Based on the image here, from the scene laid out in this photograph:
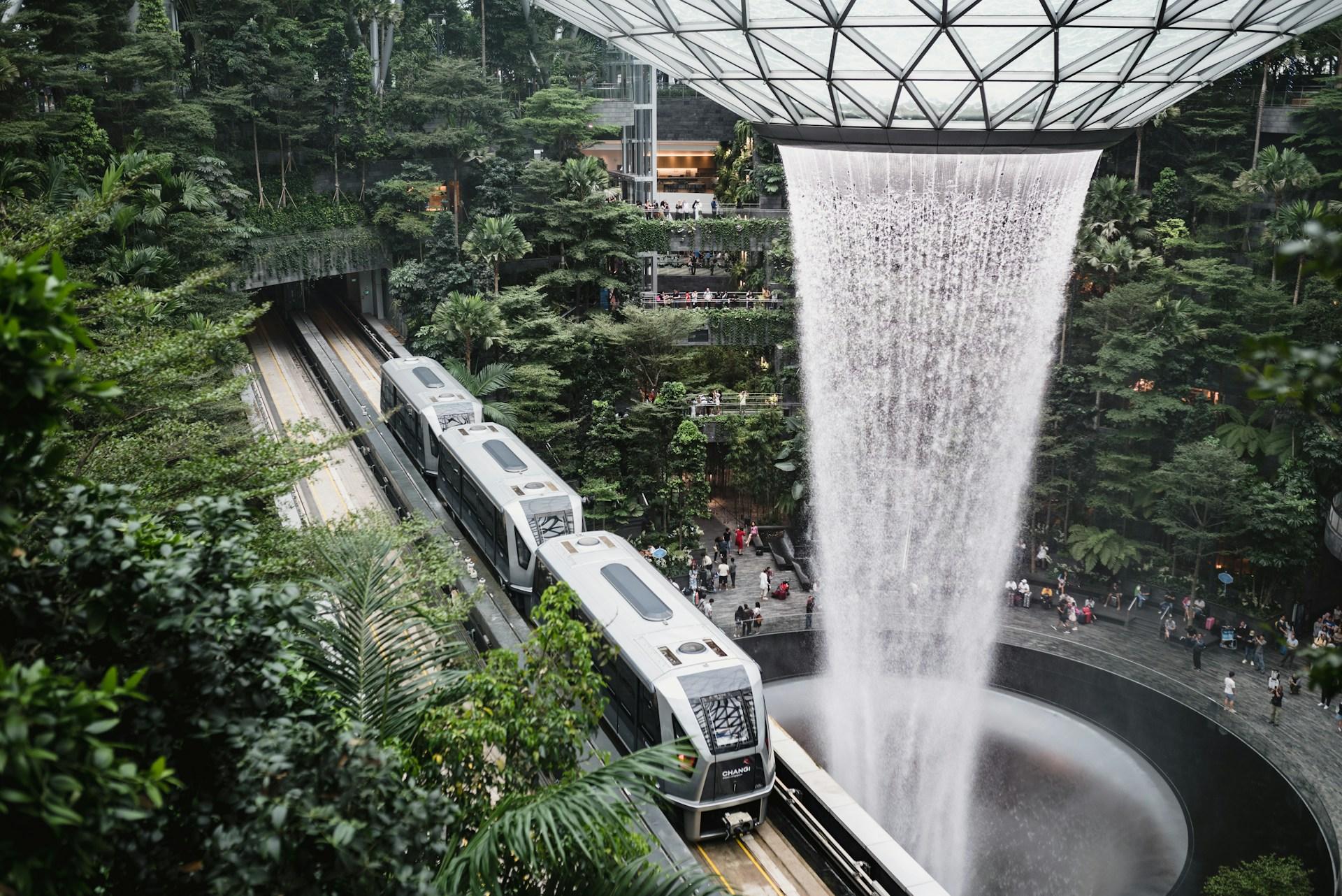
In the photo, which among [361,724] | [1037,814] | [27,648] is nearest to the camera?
[27,648]

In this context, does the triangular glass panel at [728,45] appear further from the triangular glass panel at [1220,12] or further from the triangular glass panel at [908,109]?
the triangular glass panel at [1220,12]

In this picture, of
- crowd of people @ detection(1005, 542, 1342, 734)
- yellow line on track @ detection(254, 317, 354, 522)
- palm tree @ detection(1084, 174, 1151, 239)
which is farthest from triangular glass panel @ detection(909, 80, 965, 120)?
palm tree @ detection(1084, 174, 1151, 239)

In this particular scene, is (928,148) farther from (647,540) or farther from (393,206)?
(393,206)

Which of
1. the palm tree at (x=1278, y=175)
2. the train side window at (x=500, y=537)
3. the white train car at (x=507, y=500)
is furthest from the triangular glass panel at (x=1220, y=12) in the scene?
the palm tree at (x=1278, y=175)

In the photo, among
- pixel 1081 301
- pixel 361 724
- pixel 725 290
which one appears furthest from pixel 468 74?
pixel 361 724

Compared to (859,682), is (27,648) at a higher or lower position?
higher

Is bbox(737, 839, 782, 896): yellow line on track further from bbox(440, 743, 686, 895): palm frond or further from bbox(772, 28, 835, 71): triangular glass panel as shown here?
bbox(772, 28, 835, 71): triangular glass panel
